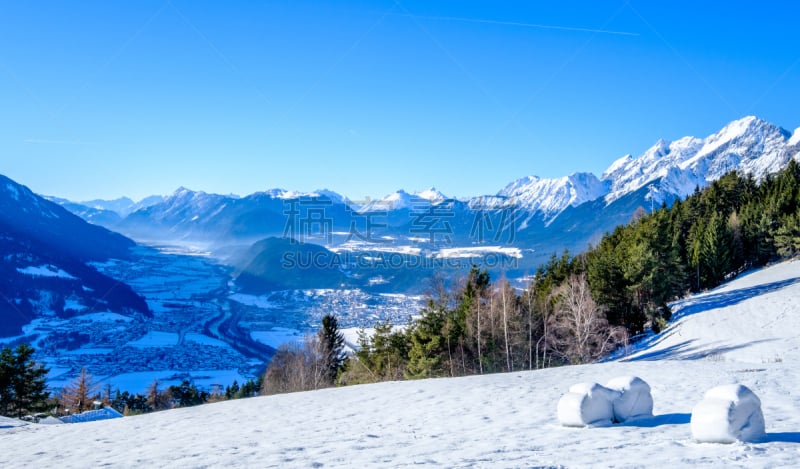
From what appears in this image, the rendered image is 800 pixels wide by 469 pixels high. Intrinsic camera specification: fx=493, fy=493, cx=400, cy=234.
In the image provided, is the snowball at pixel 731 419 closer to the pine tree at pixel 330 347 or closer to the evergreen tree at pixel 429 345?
the evergreen tree at pixel 429 345

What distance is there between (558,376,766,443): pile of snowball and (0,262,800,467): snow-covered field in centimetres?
19

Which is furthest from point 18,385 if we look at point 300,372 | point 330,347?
point 330,347

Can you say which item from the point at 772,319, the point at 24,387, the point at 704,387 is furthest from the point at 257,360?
the point at 704,387

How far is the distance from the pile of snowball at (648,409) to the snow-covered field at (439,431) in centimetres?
19

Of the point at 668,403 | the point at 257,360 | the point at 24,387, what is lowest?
the point at 257,360

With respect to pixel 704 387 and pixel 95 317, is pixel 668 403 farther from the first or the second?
pixel 95 317

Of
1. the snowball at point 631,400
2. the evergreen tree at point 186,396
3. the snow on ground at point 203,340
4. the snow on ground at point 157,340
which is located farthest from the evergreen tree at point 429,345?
the snow on ground at point 157,340

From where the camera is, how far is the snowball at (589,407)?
956 centimetres

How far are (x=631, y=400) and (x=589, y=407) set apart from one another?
38.8 inches

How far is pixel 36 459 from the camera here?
35.4 feet

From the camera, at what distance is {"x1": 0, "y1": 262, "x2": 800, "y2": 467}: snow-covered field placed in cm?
796

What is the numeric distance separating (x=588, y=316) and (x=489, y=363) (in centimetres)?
744

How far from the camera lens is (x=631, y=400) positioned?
9844 millimetres

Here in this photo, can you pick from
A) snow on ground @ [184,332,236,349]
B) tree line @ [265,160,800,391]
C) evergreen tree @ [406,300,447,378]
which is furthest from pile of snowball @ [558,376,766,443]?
snow on ground @ [184,332,236,349]
